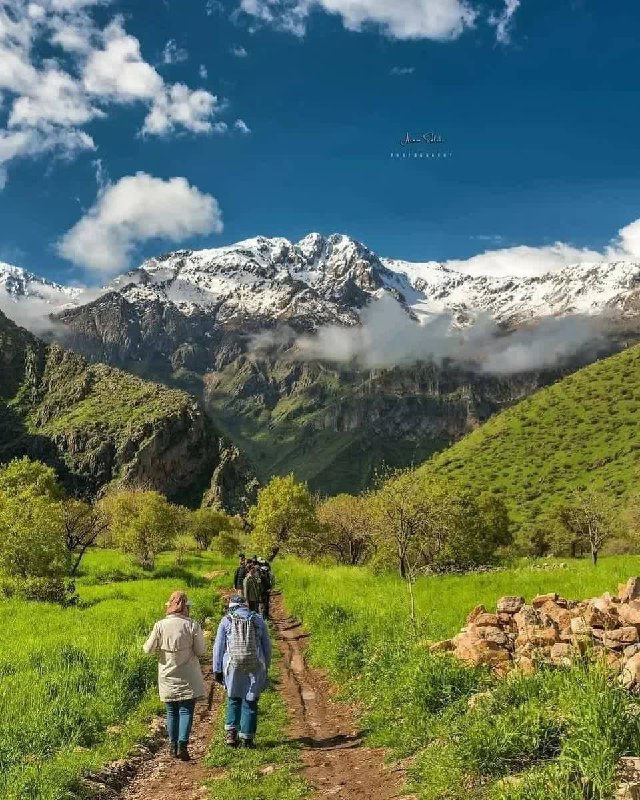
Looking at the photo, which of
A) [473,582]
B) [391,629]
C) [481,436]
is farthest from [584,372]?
[391,629]

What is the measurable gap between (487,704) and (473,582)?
839 inches

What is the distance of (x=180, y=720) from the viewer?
40.7 feet

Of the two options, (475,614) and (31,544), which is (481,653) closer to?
(475,614)

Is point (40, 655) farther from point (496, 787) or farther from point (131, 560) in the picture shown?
point (131, 560)

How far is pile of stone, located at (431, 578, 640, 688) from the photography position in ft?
38.0

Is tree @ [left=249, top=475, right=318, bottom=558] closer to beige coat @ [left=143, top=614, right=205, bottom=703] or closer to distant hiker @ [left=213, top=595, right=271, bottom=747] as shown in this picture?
distant hiker @ [left=213, top=595, right=271, bottom=747]

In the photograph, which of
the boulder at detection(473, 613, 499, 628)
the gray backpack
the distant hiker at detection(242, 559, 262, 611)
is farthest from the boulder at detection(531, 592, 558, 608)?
the distant hiker at detection(242, 559, 262, 611)

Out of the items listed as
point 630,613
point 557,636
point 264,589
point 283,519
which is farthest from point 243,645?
point 283,519

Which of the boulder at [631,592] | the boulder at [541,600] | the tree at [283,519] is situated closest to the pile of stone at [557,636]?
the boulder at [631,592]

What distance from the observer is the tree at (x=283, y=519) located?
228 ft

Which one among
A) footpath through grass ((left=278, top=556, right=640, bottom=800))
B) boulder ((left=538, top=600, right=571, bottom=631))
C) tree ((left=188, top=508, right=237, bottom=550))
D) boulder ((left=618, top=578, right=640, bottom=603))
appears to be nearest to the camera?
footpath through grass ((left=278, top=556, right=640, bottom=800))

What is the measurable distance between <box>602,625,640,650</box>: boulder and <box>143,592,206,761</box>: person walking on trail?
26.7 ft

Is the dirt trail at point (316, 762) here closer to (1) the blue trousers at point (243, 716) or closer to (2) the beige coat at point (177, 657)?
(1) the blue trousers at point (243, 716)

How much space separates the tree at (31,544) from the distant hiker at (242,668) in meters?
25.9
